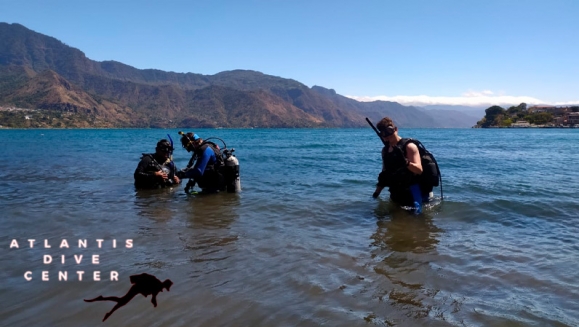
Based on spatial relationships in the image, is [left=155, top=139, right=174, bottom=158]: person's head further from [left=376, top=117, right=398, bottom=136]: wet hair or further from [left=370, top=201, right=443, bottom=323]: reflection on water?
[left=376, top=117, right=398, bottom=136]: wet hair

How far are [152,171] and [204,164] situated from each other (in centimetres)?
251

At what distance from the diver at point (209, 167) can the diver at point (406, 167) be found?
4171 mm

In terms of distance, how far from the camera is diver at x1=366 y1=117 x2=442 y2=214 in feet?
25.3

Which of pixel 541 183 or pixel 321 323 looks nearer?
pixel 321 323

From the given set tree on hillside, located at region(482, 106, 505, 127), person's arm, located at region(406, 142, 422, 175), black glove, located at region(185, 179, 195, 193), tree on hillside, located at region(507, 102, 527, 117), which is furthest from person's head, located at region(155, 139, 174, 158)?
tree on hillside, located at region(507, 102, 527, 117)

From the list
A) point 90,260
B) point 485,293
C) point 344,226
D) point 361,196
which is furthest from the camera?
point 361,196

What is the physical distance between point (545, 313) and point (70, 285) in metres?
5.17

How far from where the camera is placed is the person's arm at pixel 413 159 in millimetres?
7613

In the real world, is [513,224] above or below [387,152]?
below

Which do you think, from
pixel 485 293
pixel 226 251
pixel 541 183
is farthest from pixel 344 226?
pixel 541 183

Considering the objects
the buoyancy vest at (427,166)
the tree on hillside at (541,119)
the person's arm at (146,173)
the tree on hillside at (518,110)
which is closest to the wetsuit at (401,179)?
the buoyancy vest at (427,166)

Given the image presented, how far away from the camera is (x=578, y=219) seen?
27.4 ft

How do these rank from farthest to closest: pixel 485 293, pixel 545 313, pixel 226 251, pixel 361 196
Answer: pixel 361 196 → pixel 226 251 → pixel 485 293 → pixel 545 313

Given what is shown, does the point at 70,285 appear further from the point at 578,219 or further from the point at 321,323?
the point at 578,219
